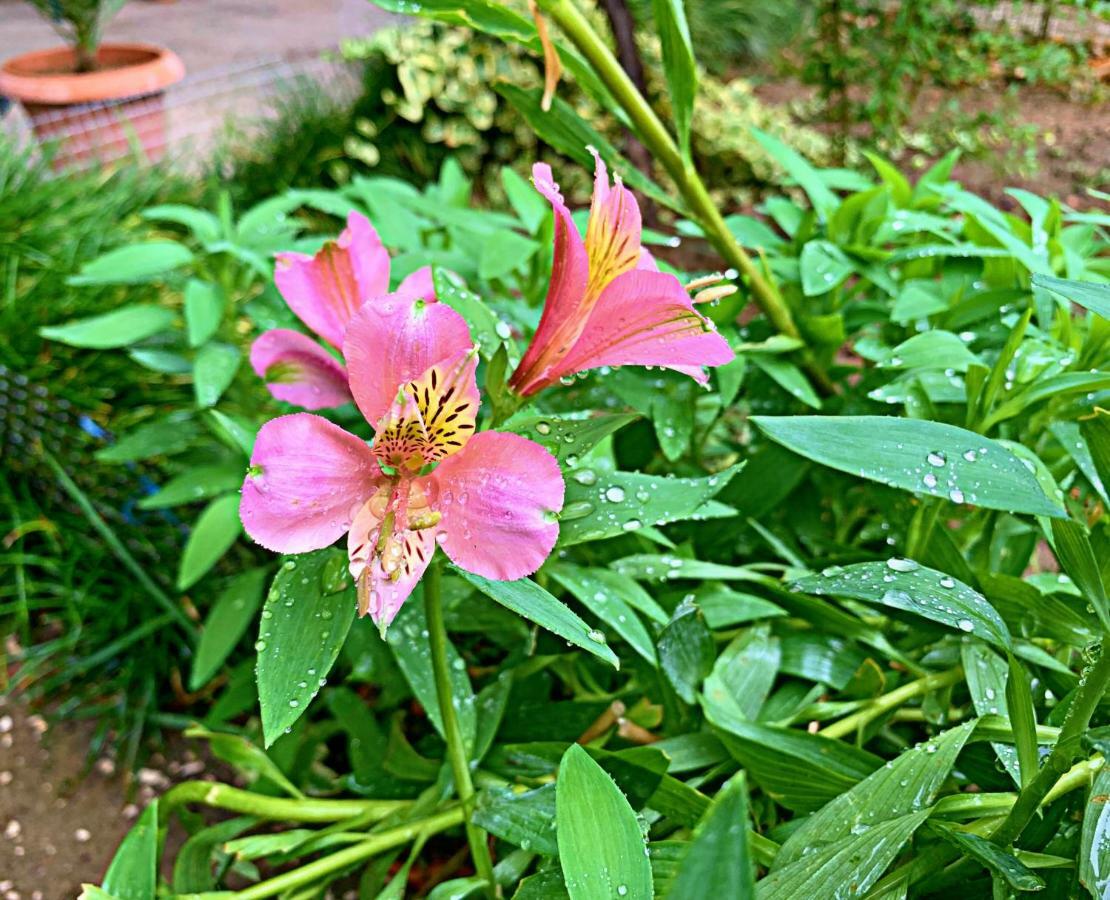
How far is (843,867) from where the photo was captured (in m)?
0.38

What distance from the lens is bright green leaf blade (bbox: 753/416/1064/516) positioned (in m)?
0.39

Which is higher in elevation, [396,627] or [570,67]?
[570,67]

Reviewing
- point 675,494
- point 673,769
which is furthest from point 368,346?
point 673,769

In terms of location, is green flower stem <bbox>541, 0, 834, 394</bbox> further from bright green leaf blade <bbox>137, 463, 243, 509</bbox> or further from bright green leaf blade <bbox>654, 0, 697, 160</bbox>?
bright green leaf blade <bbox>137, 463, 243, 509</bbox>

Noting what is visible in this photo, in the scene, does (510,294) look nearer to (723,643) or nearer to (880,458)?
(723,643)

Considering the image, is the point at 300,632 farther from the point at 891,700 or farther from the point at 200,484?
the point at 200,484

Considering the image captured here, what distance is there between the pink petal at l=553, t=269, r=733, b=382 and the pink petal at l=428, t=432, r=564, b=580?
8 cm

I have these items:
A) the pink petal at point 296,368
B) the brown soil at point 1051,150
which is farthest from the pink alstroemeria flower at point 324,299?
the brown soil at point 1051,150

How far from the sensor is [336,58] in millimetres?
2717

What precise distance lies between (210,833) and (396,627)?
0.17m

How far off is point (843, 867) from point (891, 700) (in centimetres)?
20

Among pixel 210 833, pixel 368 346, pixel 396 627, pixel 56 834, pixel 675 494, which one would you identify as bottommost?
pixel 56 834

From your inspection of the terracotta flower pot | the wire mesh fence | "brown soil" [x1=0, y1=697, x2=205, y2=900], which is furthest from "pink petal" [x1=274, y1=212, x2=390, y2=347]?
the terracotta flower pot

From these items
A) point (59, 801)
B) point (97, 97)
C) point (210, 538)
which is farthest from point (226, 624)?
point (97, 97)
